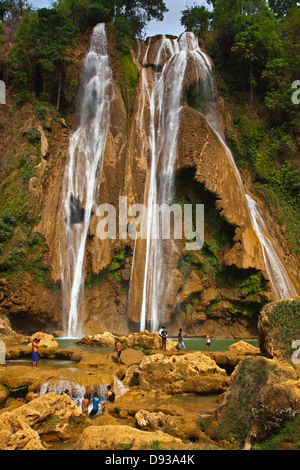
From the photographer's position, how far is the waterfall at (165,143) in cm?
2200

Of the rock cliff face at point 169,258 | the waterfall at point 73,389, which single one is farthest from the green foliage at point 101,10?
the waterfall at point 73,389

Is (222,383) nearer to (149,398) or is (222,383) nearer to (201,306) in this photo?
(149,398)

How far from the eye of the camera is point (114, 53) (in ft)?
104

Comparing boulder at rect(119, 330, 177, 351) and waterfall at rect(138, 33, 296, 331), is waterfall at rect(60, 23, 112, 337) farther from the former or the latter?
boulder at rect(119, 330, 177, 351)

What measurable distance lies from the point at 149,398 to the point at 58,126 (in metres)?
23.1

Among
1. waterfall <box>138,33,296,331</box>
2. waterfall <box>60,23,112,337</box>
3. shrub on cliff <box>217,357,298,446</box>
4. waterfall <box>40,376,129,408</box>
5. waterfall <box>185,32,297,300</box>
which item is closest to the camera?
shrub on cliff <box>217,357,298,446</box>

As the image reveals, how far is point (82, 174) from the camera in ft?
83.5

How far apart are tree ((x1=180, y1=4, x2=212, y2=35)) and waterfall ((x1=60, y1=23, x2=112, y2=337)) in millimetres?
13098

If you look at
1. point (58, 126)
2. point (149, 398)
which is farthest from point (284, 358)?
point (58, 126)

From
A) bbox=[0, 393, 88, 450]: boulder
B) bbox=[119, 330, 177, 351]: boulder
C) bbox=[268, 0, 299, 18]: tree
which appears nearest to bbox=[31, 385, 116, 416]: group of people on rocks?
bbox=[0, 393, 88, 450]: boulder

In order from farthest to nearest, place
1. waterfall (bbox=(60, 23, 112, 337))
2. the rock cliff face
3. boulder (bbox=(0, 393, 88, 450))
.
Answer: waterfall (bbox=(60, 23, 112, 337)) < the rock cliff face < boulder (bbox=(0, 393, 88, 450))

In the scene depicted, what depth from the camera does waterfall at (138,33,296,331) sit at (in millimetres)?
22000

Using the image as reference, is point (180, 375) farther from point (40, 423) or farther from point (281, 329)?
point (40, 423)

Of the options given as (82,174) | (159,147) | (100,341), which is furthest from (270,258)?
(82,174)
